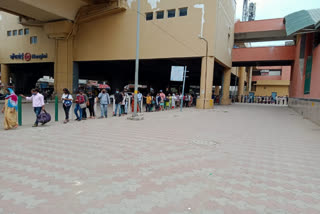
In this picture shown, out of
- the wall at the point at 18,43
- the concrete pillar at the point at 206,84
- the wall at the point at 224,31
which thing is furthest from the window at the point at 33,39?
the wall at the point at 224,31

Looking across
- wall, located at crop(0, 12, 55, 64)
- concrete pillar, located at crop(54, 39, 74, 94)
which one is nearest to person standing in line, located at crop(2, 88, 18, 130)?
concrete pillar, located at crop(54, 39, 74, 94)

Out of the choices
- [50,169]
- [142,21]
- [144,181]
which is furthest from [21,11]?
[144,181]

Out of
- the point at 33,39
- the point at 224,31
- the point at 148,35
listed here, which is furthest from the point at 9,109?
the point at 33,39

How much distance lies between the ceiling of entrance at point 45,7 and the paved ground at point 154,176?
659 inches

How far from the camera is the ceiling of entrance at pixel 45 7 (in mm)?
17962

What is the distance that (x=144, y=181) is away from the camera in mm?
3422

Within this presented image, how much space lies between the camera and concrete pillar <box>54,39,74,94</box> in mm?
24859

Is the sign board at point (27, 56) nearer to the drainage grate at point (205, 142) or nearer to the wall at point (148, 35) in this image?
the wall at point (148, 35)

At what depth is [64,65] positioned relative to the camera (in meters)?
25.1

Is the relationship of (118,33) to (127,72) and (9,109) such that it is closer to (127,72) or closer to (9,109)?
(127,72)

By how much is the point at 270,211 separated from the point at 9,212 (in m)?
3.25

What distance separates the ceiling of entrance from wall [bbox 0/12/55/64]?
493cm

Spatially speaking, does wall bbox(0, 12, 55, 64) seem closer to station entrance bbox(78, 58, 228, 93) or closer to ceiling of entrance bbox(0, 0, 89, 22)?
station entrance bbox(78, 58, 228, 93)

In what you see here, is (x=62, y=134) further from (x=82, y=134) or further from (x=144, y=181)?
(x=144, y=181)
